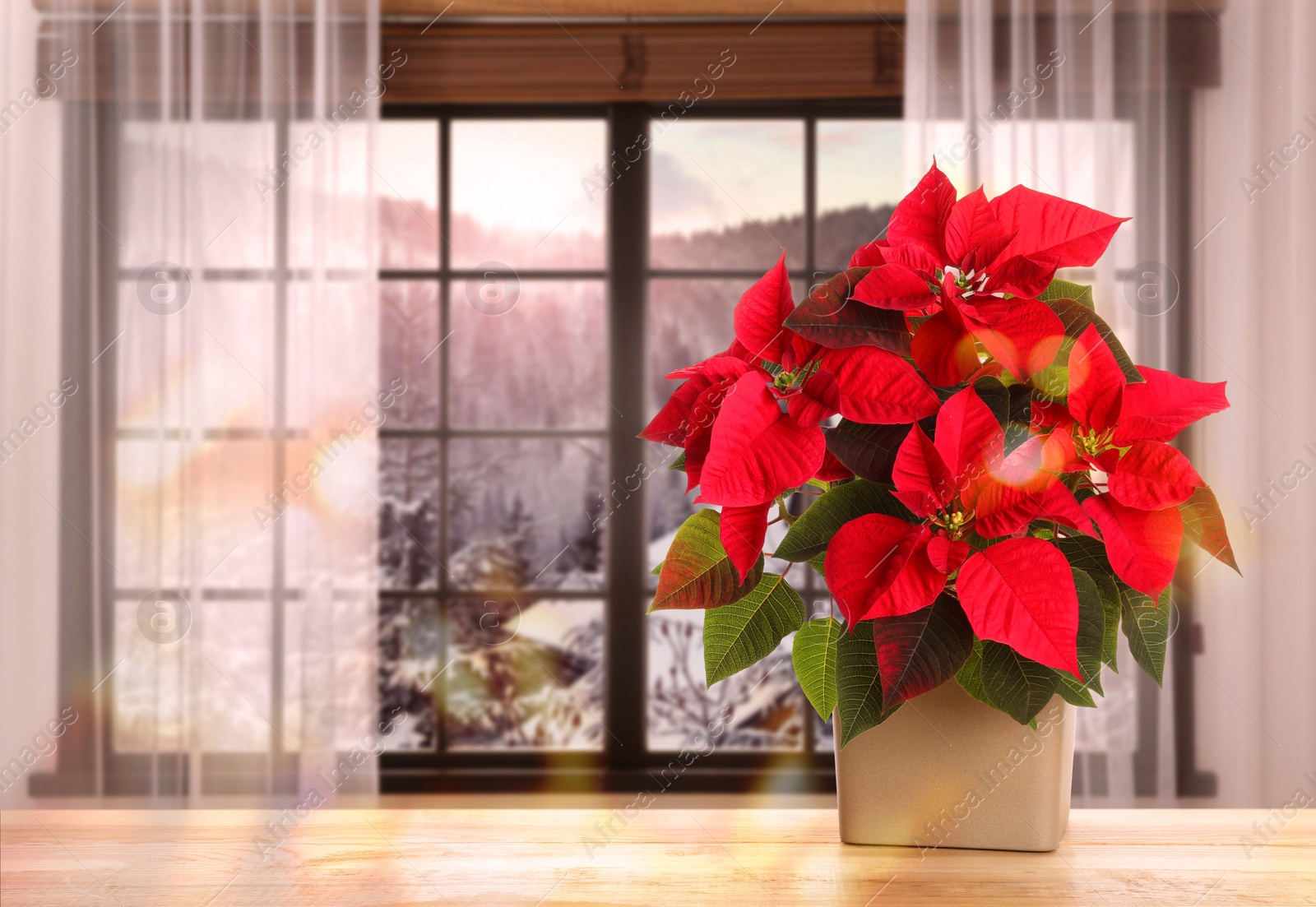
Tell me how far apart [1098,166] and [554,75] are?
4.03 ft

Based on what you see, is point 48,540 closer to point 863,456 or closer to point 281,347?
point 281,347

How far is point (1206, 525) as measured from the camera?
35 cm

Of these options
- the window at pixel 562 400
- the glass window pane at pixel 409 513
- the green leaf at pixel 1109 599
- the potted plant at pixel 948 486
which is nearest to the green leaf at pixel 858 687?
the potted plant at pixel 948 486

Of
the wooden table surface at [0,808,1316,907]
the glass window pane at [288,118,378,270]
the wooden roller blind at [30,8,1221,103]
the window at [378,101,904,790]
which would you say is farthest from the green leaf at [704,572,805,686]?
the wooden roller blind at [30,8,1221,103]

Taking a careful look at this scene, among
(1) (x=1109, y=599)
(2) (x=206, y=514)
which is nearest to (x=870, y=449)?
(1) (x=1109, y=599)

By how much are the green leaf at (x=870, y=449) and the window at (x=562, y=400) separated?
151 cm

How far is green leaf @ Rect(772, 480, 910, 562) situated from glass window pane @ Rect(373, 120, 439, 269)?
5.55ft

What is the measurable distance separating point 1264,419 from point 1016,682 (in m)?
1.75

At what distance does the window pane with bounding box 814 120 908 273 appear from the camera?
6.20ft

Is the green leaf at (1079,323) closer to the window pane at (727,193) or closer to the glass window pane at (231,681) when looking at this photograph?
the window pane at (727,193)

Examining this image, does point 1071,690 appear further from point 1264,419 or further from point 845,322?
point 1264,419

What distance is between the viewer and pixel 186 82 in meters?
1.77

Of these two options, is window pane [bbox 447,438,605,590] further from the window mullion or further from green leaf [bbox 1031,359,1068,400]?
green leaf [bbox 1031,359,1068,400]

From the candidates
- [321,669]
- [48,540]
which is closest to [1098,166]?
[321,669]
